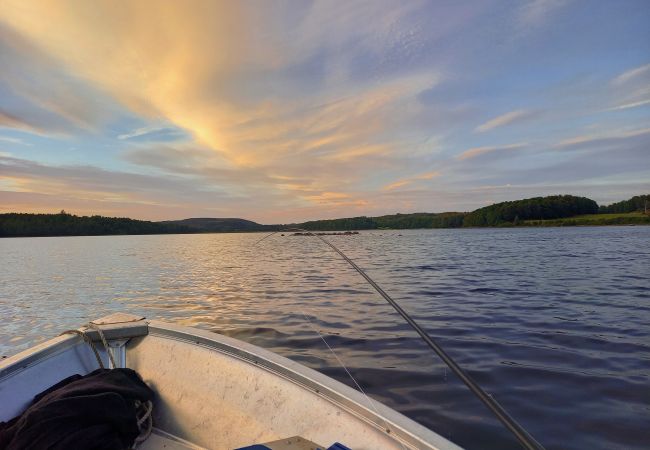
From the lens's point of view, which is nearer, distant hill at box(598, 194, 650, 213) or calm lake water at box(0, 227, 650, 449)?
calm lake water at box(0, 227, 650, 449)

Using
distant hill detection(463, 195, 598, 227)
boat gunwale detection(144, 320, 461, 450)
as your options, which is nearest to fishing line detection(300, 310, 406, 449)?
boat gunwale detection(144, 320, 461, 450)

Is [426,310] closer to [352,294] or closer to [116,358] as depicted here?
[352,294]

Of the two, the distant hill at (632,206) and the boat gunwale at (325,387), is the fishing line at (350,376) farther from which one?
the distant hill at (632,206)

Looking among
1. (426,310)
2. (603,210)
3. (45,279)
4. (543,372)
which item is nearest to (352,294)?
(426,310)

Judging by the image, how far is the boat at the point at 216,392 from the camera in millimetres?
2234

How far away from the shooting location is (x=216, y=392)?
10.1 feet

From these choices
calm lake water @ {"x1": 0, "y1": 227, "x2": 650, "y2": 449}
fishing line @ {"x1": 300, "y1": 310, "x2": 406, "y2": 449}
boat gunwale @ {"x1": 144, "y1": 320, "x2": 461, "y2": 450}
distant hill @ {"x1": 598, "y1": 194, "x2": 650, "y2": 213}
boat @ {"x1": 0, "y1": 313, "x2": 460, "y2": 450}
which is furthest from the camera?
distant hill @ {"x1": 598, "y1": 194, "x2": 650, "y2": 213}

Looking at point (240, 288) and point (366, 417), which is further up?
point (366, 417)

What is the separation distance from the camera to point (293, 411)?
2.59 m

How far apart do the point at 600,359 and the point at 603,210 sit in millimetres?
153232

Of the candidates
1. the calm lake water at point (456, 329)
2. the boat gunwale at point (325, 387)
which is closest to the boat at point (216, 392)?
the boat gunwale at point (325, 387)

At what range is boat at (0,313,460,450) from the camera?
88.0 inches

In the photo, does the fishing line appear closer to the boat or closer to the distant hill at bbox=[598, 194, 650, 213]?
the boat

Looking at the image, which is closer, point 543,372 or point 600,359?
point 543,372
